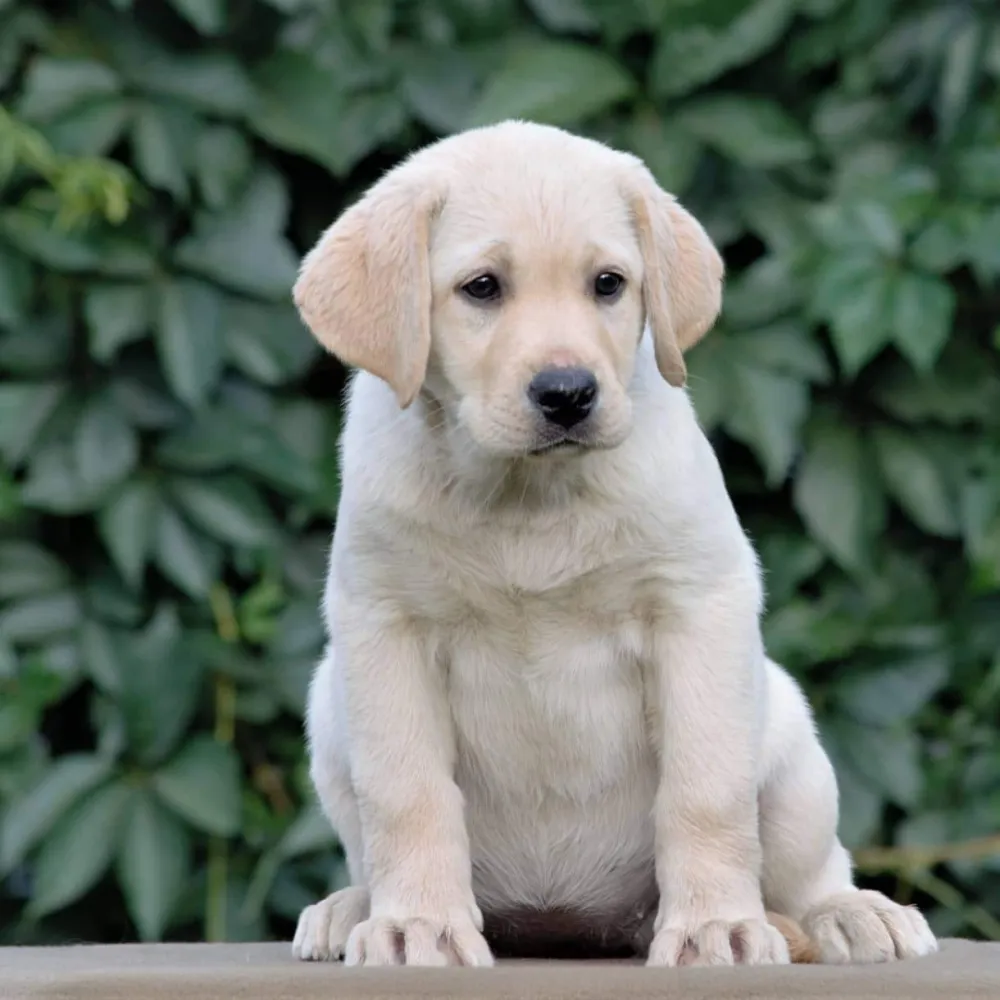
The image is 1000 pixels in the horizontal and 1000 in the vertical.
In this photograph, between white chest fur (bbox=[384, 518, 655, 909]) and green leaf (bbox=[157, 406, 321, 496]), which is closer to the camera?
white chest fur (bbox=[384, 518, 655, 909])

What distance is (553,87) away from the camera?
546cm

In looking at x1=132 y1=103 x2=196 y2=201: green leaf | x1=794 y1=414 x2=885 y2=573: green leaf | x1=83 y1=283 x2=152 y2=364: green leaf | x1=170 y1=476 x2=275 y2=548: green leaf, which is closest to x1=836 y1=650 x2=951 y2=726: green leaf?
x1=794 y1=414 x2=885 y2=573: green leaf

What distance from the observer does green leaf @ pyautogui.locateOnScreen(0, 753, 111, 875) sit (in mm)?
5250

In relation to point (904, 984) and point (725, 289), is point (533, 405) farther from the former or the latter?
point (725, 289)

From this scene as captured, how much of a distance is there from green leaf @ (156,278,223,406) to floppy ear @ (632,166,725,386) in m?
1.73

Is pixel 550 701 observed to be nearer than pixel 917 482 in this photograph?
Yes

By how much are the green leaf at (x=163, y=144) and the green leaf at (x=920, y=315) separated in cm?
177

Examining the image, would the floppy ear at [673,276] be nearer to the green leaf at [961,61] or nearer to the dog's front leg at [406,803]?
the dog's front leg at [406,803]

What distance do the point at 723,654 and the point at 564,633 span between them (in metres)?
0.28

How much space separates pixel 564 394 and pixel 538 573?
34cm

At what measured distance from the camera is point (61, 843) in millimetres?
5316

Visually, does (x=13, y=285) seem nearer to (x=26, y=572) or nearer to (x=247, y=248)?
(x=247, y=248)

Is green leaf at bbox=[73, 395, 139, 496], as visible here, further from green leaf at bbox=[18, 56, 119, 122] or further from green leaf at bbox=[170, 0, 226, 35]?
green leaf at bbox=[170, 0, 226, 35]

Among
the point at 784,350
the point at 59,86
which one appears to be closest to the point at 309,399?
the point at 59,86
